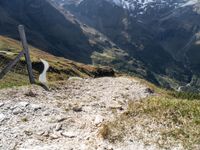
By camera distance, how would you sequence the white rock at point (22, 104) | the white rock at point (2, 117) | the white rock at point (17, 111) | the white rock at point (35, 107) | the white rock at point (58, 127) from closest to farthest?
the white rock at point (58, 127) < the white rock at point (2, 117) < the white rock at point (17, 111) < the white rock at point (35, 107) < the white rock at point (22, 104)

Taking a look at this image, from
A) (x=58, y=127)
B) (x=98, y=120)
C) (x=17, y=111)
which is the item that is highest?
(x=17, y=111)

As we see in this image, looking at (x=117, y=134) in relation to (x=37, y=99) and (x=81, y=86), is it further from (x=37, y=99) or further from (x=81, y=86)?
(x=81, y=86)

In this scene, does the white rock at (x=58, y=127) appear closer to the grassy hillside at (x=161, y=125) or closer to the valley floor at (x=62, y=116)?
the valley floor at (x=62, y=116)

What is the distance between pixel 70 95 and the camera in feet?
94.8

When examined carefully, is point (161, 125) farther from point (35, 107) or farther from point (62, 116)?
point (35, 107)

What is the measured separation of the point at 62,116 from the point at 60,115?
10.3 inches

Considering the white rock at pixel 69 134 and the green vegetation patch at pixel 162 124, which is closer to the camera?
the green vegetation patch at pixel 162 124

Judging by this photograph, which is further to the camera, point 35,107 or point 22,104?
point 22,104

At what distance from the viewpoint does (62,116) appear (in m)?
22.9

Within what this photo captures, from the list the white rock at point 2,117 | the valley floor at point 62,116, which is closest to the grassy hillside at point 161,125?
the valley floor at point 62,116

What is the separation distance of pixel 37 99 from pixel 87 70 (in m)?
150

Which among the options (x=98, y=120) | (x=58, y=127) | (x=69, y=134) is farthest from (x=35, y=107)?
(x=69, y=134)

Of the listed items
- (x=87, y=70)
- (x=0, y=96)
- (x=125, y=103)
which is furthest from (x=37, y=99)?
(x=87, y=70)

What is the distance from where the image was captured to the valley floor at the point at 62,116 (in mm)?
19078
